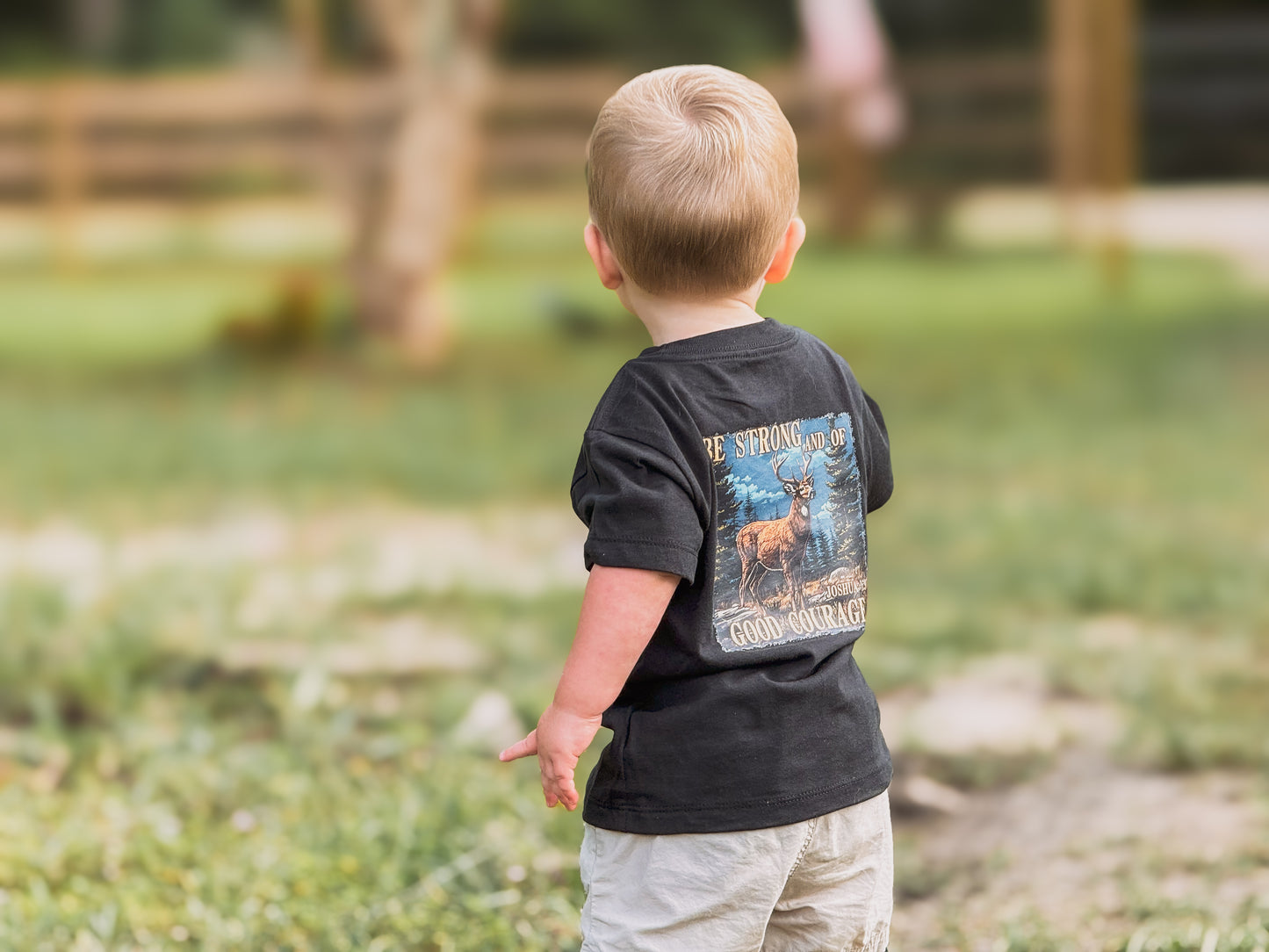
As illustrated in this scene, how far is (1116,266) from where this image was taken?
10.2m

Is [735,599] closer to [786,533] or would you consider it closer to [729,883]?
[786,533]

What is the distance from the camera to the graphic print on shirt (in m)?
1.78

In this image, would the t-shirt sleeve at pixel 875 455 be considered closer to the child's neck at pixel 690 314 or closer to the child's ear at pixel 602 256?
the child's neck at pixel 690 314

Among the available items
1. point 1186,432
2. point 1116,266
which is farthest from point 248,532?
point 1116,266

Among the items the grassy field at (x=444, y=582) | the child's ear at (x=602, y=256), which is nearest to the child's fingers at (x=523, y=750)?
the child's ear at (x=602, y=256)

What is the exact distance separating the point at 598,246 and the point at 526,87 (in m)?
10.1

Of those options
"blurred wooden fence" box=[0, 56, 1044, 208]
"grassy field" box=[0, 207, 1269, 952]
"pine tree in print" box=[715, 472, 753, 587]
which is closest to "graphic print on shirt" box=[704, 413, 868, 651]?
"pine tree in print" box=[715, 472, 753, 587]

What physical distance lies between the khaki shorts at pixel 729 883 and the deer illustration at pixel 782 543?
0.89ft

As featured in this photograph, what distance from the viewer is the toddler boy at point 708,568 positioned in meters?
1.71

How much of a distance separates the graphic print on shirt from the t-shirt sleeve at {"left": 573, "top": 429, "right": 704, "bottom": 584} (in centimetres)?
7

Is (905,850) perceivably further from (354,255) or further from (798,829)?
(354,255)

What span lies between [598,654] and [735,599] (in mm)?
178

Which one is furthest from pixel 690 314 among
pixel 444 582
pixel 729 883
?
pixel 444 582

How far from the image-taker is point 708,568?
5.85 feet
